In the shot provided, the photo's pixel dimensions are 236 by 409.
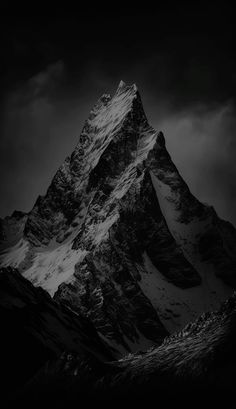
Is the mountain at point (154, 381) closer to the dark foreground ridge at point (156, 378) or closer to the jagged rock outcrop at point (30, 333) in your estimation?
the dark foreground ridge at point (156, 378)

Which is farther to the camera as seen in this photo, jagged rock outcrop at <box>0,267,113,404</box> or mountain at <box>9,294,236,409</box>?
jagged rock outcrop at <box>0,267,113,404</box>

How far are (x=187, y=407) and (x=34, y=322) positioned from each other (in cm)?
6244

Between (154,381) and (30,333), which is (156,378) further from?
(30,333)

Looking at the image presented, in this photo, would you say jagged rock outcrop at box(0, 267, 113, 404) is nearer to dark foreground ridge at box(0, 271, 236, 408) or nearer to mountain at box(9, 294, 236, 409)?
dark foreground ridge at box(0, 271, 236, 408)

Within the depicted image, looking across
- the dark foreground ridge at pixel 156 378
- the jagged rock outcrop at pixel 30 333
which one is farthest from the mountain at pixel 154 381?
the jagged rock outcrop at pixel 30 333

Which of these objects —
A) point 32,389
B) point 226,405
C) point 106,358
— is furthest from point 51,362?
point 106,358

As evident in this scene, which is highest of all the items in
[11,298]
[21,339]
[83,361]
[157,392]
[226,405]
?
[11,298]

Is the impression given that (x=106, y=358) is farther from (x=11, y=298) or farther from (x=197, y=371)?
(x=197, y=371)

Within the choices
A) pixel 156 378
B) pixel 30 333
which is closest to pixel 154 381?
pixel 156 378

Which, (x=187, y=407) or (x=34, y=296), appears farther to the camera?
(x=34, y=296)

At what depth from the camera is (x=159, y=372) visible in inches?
715

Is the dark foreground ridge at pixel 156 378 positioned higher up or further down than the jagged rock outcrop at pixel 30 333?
further down

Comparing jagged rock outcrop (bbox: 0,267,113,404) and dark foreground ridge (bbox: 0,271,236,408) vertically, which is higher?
jagged rock outcrop (bbox: 0,267,113,404)

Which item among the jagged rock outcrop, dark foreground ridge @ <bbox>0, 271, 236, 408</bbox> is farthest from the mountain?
the jagged rock outcrop
